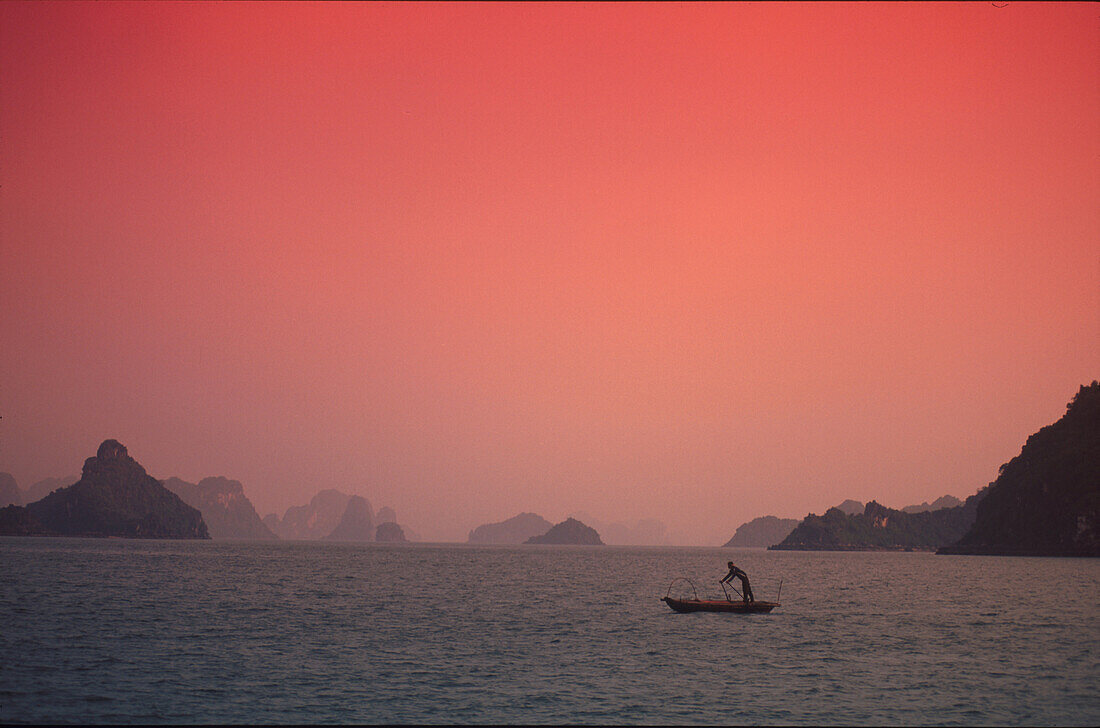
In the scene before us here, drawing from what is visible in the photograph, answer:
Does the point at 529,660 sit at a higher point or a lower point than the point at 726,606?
lower

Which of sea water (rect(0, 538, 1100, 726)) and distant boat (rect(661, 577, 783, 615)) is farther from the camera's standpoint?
distant boat (rect(661, 577, 783, 615))

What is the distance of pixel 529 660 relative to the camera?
43.6 m

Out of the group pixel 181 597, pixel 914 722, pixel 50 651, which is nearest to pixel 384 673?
pixel 50 651

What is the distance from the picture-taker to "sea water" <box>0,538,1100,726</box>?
105 feet

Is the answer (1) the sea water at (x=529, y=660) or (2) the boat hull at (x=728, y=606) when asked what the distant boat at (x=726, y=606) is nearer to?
(2) the boat hull at (x=728, y=606)

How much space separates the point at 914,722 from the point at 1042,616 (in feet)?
145

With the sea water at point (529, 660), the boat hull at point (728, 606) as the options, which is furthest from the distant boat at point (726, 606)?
the sea water at point (529, 660)

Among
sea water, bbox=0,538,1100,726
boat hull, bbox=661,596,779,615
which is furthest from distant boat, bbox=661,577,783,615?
sea water, bbox=0,538,1100,726

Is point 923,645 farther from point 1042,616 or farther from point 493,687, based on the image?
point 493,687

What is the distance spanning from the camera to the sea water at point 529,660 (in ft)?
105

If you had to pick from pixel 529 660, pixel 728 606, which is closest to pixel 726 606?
pixel 728 606

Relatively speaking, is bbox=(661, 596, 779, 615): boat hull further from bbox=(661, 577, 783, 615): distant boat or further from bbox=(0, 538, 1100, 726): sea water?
bbox=(0, 538, 1100, 726): sea water

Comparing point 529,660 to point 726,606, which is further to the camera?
point 726,606

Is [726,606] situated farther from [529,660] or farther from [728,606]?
[529,660]
